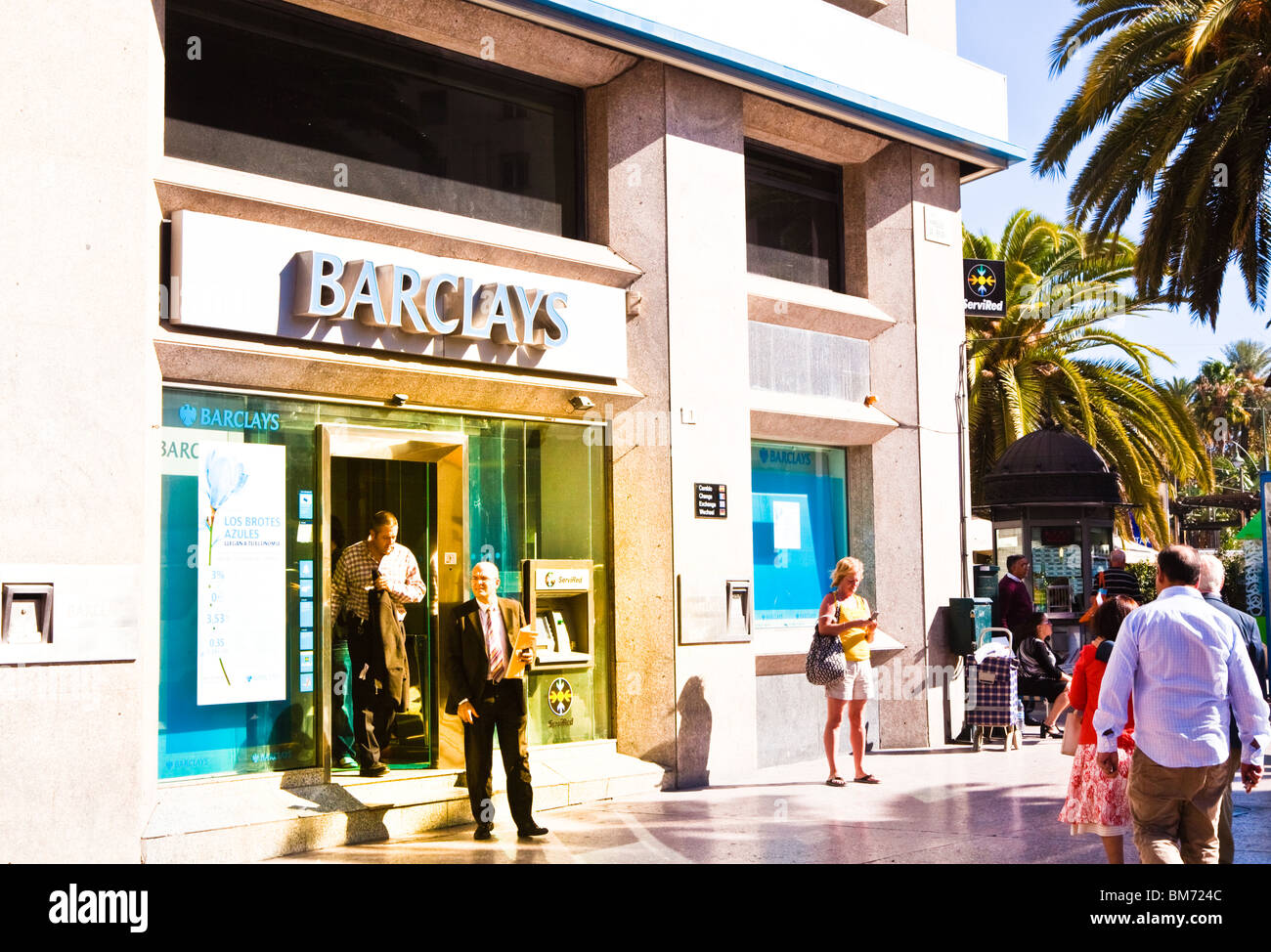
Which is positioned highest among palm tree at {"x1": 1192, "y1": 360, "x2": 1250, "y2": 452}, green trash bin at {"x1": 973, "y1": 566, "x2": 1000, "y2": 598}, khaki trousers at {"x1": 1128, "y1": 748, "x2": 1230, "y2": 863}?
palm tree at {"x1": 1192, "y1": 360, "x2": 1250, "y2": 452}

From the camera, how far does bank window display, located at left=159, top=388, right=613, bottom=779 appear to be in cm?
862

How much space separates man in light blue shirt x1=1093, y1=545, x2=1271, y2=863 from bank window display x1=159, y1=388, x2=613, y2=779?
4.66 meters

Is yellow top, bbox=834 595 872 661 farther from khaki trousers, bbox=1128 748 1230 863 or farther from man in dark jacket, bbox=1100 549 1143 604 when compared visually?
khaki trousers, bbox=1128 748 1230 863

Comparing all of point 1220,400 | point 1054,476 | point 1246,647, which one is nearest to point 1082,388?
point 1054,476

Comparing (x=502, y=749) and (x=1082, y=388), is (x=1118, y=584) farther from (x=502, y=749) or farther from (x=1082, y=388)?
(x=1082, y=388)

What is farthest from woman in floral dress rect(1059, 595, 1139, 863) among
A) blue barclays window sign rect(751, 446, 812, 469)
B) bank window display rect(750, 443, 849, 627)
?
blue barclays window sign rect(751, 446, 812, 469)

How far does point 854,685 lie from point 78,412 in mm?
6520

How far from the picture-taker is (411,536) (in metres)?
10.7

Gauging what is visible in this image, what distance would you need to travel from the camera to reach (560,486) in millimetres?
10984

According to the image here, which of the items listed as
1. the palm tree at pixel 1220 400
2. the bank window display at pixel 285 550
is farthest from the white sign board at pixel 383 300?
the palm tree at pixel 1220 400

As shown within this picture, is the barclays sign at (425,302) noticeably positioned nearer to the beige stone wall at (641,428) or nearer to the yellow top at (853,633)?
the beige stone wall at (641,428)

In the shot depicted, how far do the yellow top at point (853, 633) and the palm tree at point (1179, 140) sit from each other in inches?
269
